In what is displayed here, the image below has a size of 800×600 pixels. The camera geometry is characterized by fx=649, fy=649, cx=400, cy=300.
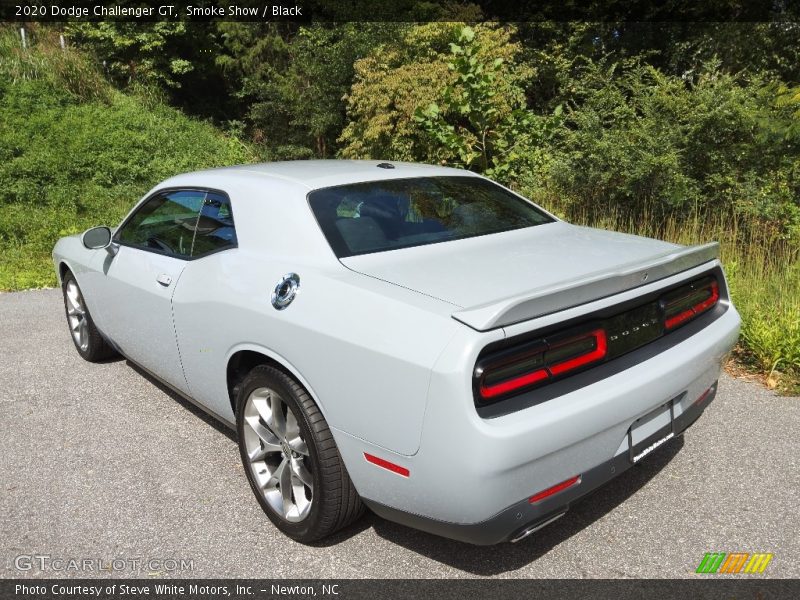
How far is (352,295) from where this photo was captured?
239 centimetres

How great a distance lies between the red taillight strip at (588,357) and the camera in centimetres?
224

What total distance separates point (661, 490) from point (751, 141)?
629 centimetres

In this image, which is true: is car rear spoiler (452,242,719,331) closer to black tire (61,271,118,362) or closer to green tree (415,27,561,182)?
black tire (61,271,118,362)

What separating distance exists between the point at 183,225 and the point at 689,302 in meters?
2.63

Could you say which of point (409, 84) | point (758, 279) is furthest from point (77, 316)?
point (409, 84)

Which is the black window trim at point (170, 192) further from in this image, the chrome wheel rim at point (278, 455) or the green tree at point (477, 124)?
the green tree at point (477, 124)

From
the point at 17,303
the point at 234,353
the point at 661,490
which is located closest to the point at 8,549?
the point at 234,353

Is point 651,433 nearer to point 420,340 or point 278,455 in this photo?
point 420,340

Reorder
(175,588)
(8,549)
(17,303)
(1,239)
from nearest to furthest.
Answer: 1. (175,588)
2. (8,549)
3. (17,303)
4. (1,239)

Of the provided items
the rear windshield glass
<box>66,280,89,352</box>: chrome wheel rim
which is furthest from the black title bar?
<box>66,280,89,352</box>: chrome wheel rim

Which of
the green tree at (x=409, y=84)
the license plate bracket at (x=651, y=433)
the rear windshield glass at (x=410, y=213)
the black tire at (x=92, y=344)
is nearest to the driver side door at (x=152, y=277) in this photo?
the black tire at (x=92, y=344)

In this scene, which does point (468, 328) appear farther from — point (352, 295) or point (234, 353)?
point (234, 353)

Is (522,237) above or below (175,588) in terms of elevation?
above

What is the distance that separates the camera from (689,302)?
2822mm
